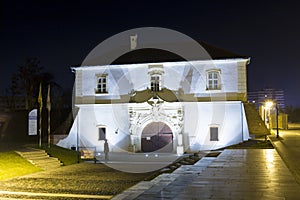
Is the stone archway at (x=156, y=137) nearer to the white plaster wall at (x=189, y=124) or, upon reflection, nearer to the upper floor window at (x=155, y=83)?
the white plaster wall at (x=189, y=124)

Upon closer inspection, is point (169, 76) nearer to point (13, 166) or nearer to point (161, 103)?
point (161, 103)

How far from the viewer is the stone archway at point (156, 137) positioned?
28.5m

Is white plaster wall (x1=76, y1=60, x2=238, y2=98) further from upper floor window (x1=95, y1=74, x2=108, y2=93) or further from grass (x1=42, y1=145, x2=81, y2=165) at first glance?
grass (x1=42, y1=145, x2=81, y2=165)

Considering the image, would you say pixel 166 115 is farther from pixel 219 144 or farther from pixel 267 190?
pixel 267 190

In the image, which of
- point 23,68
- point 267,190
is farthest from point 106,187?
point 23,68

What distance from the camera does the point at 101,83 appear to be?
96.5 ft

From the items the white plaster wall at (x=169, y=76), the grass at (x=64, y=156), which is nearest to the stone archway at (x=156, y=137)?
the white plaster wall at (x=169, y=76)

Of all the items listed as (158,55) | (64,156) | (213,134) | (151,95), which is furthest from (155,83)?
(64,156)

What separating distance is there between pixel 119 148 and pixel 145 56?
7.78 m

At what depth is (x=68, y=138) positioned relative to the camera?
28156 mm

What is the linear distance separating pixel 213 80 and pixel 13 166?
625 inches

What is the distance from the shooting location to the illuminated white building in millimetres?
26703

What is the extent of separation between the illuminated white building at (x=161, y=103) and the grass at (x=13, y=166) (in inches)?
340

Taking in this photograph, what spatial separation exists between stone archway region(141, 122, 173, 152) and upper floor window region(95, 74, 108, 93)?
4798 mm
